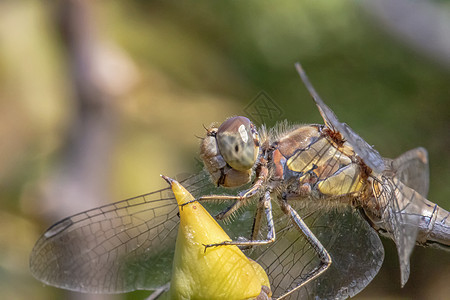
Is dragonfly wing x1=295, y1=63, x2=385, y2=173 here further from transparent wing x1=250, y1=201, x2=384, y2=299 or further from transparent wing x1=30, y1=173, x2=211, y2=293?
transparent wing x1=30, y1=173, x2=211, y2=293

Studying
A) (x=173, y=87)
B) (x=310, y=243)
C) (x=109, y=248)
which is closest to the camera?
(x=310, y=243)

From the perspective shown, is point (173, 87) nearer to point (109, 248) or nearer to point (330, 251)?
point (109, 248)

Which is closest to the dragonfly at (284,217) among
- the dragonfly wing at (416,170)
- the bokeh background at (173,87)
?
the dragonfly wing at (416,170)

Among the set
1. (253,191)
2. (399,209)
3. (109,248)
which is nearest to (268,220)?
(253,191)

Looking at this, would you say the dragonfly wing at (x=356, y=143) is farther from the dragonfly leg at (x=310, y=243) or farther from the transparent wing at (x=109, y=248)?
the transparent wing at (x=109, y=248)

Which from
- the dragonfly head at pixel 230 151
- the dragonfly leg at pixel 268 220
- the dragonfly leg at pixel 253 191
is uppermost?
the dragonfly head at pixel 230 151

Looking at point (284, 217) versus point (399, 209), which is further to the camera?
point (284, 217)

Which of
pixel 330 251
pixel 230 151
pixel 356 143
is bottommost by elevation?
pixel 330 251
